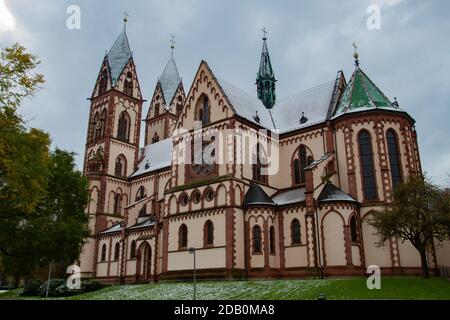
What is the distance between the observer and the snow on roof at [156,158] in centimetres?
5641

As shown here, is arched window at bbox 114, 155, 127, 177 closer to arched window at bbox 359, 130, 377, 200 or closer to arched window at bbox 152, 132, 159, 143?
arched window at bbox 152, 132, 159, 143

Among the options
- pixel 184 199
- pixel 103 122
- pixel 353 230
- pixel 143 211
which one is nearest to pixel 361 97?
pixel 353 230

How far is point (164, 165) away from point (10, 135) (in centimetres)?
3849

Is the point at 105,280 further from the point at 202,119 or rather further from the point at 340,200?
the point at 340,200

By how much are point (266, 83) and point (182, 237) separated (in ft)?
76.5

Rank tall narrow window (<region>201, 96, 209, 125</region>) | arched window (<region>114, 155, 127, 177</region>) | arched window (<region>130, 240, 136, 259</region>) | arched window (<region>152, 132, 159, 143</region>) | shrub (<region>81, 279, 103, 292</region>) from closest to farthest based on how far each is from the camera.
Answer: shrub (<region>81, 279, 103, 292</region>) < tall narrow window (<region>201, 96, 209, 125</region>) < arched window (<region>130, 240, 136, 259</region>) < arched window (<region>114, 155, 127, 177</region>) < arched window (<region>152, 132, 159, 143</region>)

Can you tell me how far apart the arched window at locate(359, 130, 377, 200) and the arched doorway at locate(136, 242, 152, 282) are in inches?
908

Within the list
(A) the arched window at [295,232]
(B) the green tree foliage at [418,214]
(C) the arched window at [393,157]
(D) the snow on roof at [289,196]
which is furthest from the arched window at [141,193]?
(B) the green tree foliage at [418,214]

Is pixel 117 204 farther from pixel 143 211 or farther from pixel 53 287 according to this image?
pixel 53 287

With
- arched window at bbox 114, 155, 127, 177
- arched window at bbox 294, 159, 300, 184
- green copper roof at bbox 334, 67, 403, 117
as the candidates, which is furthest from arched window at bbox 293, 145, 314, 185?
arched window at bbox 114, 155, 127, 177

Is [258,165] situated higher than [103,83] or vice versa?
[103,83]

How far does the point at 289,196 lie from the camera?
37781mm

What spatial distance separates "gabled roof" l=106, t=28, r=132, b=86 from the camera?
6384 centimetres

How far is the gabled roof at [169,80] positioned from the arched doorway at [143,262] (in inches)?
1358
